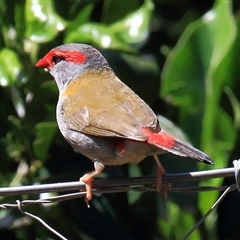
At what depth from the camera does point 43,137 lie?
3744 millimetres

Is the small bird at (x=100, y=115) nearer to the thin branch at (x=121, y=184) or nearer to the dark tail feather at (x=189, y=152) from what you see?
the dark tail feather at (x=189, y=152)

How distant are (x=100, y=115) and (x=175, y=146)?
1.82 feet

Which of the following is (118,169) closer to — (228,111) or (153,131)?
(228,111)

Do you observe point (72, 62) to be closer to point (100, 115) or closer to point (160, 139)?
point (100, 115)

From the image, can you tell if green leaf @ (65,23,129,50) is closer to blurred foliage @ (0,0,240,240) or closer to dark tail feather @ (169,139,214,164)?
blurred foliage @ (0,0,240,240)

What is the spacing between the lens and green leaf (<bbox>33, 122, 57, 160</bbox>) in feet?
12.3

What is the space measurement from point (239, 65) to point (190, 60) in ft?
0.77

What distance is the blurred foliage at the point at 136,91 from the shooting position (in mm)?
3744

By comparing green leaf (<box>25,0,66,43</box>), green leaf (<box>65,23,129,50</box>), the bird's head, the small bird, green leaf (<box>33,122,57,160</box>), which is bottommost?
green leaf (<box>33,122,57,160</box>)

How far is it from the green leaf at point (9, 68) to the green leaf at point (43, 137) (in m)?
0.25

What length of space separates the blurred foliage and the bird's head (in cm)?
5

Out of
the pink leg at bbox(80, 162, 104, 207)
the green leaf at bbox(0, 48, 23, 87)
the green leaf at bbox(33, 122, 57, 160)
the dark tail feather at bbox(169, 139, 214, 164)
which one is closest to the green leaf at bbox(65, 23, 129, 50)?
the green leaf at bbox(0, 48, 23, 87)

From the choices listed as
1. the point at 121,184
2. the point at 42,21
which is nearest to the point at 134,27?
the point at 42,21

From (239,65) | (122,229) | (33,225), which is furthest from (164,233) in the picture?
(239,65)
